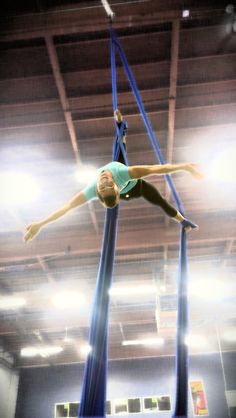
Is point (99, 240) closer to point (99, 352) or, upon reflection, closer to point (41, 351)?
point (99, 352)

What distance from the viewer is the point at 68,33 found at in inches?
141

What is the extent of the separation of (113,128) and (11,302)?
5802 mm

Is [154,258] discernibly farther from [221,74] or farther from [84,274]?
[221,74]

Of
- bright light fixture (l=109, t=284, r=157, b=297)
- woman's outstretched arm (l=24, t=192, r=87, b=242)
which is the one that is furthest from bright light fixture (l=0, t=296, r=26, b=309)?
woman's outstretched arm (l=24, t=192, r=87, b=242)

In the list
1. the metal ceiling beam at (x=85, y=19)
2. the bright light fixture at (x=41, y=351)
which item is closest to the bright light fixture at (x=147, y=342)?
the bright light fixture at (x=41, y=351)

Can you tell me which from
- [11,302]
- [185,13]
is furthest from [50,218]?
[11,302]

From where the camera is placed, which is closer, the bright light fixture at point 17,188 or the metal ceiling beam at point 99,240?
the bright light fixture at point 17,188

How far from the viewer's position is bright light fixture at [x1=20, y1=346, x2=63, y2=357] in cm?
1160

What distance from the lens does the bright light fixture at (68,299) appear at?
8.33 meters

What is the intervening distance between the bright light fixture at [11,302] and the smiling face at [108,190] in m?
6.71

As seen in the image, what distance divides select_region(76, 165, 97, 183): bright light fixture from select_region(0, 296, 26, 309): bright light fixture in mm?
4207

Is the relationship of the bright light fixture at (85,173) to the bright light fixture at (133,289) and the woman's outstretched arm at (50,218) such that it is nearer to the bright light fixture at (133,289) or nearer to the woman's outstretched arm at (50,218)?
the woman's outstretched arm at (50,218)

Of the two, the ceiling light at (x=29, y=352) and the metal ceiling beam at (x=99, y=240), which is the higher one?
the metal ceiling beam at (x=99, y=240)

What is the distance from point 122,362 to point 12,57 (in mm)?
11026
